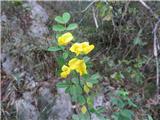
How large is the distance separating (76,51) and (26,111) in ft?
5.34

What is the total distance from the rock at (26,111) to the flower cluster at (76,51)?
58.0 inches

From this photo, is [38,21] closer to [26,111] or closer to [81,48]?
[26,111]

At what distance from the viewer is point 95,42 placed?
3746mm

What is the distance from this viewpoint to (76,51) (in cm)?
175

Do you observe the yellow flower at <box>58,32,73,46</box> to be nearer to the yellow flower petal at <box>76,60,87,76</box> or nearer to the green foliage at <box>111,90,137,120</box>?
the yellow flower petal at <box>76,60,87,76</box>

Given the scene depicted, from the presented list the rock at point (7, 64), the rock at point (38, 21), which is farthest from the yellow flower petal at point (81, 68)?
the rock at point (38, 21)

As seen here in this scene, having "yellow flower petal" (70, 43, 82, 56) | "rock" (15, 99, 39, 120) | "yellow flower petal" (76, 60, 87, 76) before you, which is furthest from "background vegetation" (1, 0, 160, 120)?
"yellow flower petal" (70, 43, 82, 56)

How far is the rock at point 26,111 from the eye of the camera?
3.23 meters

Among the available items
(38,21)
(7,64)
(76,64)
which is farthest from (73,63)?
(38,21)

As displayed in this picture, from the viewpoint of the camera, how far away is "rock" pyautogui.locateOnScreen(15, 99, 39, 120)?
3.23m

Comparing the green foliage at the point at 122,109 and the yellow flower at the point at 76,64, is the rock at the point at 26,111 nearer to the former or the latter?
the green foliage at the point at 122,109

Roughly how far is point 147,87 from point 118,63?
0.35 meters

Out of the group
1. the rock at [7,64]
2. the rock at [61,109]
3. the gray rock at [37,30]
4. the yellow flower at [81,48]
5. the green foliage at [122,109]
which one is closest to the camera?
the yellow flower at [81,48]

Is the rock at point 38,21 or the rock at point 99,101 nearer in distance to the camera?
the rock at point 99,101
